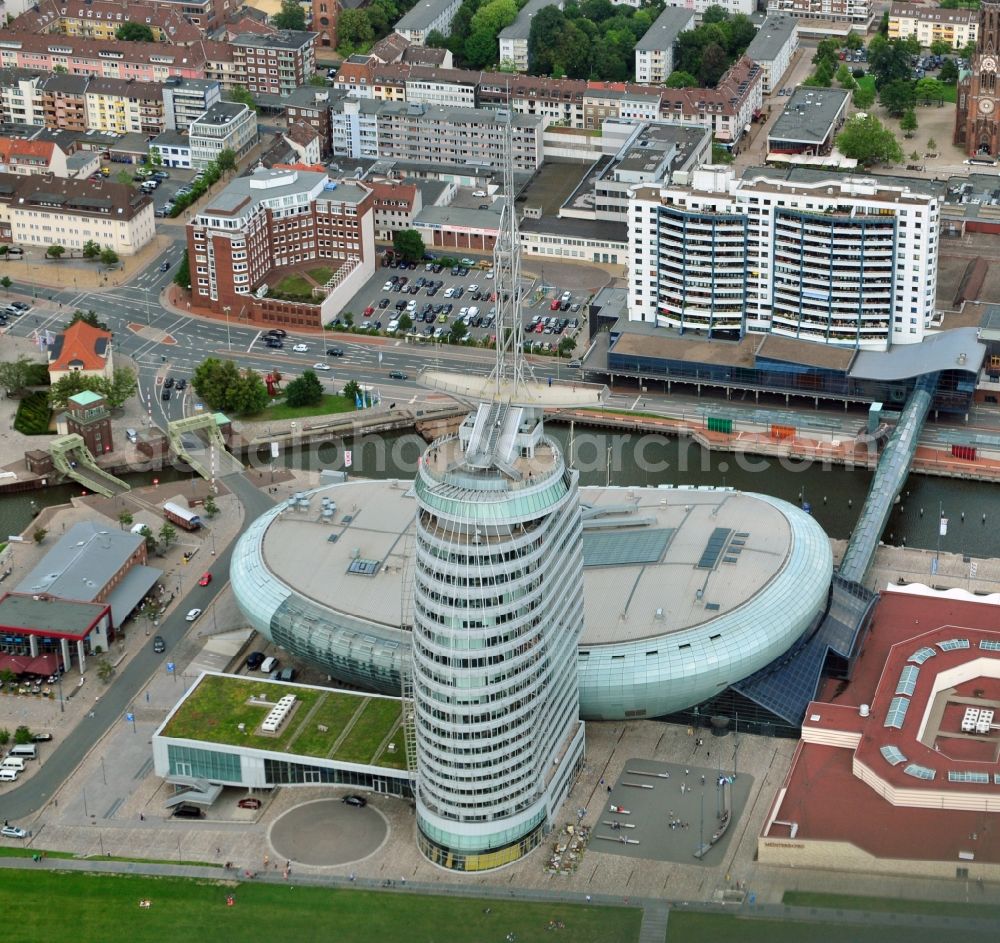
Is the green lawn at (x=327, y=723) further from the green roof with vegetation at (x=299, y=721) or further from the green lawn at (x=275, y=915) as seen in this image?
the green lawn at (x=275, y=915)

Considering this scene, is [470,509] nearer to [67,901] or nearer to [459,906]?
[459,906]

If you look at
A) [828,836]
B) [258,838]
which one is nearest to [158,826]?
[258,838]

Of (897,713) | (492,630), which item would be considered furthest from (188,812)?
(897,713)

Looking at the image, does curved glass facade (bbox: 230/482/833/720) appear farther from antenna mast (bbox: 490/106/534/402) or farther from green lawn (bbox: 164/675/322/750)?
antenna mast (bbox: 490/106/534/402)

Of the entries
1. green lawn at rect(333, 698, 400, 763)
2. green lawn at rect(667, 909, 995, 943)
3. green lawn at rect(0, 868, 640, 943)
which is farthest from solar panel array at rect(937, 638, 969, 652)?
green lawn at rect(333, 698, 400, 763)

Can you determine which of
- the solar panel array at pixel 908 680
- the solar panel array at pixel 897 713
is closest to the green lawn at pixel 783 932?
the solar panel array at pixel 897 713

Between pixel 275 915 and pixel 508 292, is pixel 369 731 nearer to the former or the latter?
pixel 275 915
